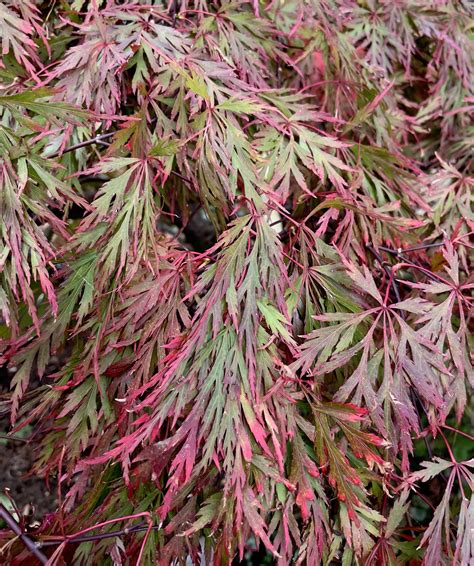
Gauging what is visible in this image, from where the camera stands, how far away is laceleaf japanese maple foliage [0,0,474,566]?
1.05 meters

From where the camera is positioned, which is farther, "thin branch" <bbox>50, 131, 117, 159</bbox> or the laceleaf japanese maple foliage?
"thin branch" <bbox>50, 131, 117, 159</bbox>

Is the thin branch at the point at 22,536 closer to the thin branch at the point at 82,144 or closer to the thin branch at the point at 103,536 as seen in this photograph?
the thin branch at the point at 103,536

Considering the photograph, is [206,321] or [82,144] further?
[82,144]

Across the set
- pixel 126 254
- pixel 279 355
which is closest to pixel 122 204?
pixel 126 254

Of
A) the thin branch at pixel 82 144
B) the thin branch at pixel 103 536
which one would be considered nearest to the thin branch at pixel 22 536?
the thin branch at pixel 103 536

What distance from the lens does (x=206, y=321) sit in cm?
105

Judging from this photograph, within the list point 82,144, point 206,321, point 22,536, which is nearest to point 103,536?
point 22,536

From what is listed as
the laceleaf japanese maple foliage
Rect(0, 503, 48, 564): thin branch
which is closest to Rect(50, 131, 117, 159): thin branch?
the laceleaf japanese maple foliage

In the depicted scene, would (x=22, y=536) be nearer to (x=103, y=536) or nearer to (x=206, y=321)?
(x=103, y=536)

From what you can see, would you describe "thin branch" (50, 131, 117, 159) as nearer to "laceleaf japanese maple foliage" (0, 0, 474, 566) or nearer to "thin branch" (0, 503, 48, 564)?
"laceleaf japanese maple foliage" (0, 0, 474, 566)

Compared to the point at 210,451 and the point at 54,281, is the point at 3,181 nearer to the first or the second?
the point at 54,281

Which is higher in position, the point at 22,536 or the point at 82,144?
the point at 82,144

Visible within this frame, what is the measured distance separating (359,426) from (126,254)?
52cm

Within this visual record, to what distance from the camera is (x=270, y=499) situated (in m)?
1.06
